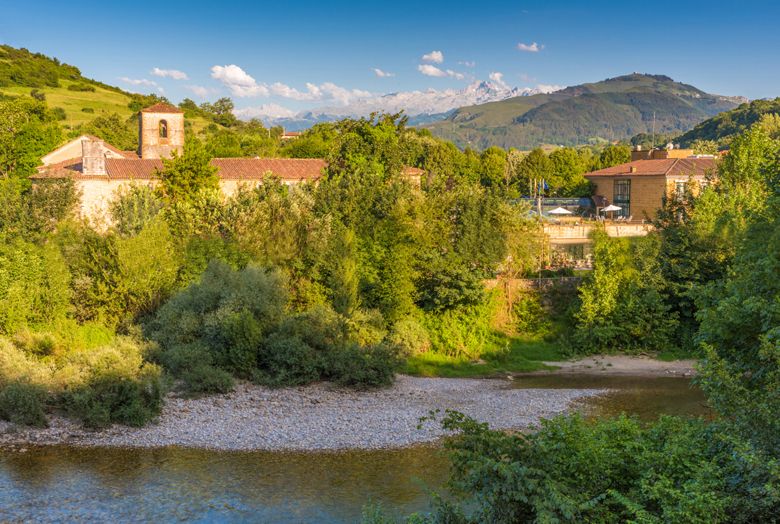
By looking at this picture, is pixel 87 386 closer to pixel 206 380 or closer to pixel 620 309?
pixel 206 380

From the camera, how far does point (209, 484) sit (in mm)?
20047

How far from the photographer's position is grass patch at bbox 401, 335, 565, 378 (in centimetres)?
3506

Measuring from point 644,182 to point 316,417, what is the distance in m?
49.8

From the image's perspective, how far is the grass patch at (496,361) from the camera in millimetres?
35059

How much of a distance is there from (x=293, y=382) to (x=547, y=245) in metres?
19.1

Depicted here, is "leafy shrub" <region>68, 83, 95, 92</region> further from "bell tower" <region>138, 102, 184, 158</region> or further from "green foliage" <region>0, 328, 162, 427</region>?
"green foliage" <region>0, 328, 162, 427</region>

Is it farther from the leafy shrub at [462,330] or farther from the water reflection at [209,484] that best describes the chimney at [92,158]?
the water reflection at [209,484]

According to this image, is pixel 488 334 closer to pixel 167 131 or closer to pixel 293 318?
pixel 293 318

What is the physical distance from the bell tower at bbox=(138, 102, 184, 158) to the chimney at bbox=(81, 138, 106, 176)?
10.2 meters

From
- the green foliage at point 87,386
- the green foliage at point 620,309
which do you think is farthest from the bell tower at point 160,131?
the green foliage at point 620,309

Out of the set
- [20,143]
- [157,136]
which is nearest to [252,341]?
[157,136]

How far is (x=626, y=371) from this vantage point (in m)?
34.8

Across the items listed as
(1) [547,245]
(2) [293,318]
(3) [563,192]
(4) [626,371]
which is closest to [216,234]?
(2) [293,318]

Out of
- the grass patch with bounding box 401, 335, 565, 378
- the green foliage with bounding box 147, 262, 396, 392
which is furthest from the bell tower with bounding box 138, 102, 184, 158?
the grass patch with bounding box 401, 335, 565, 378
